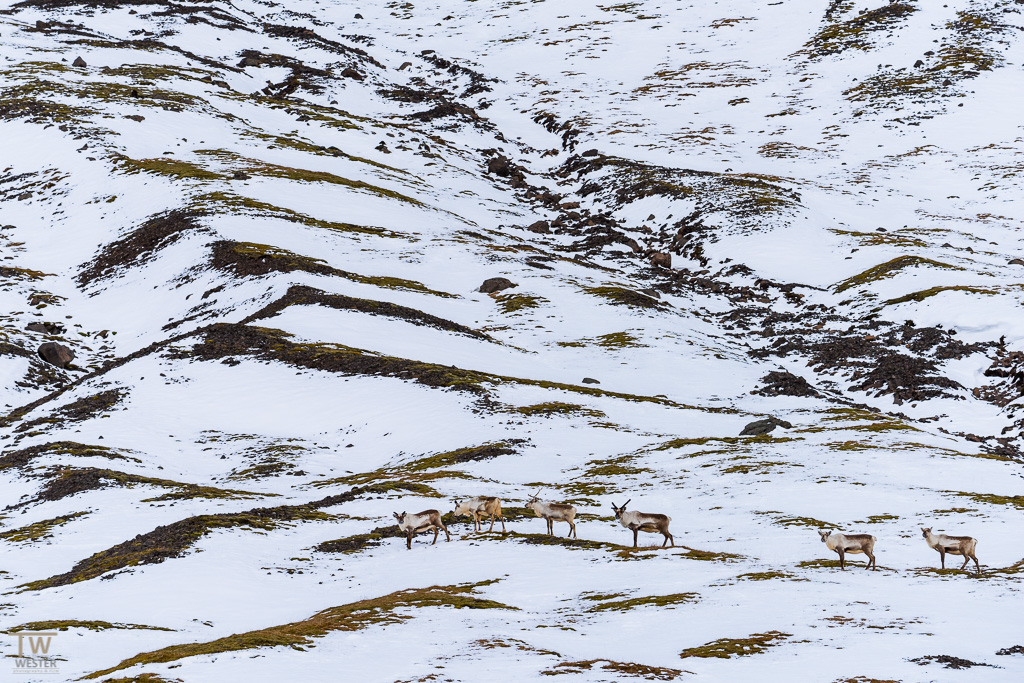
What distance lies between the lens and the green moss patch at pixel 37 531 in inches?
1148

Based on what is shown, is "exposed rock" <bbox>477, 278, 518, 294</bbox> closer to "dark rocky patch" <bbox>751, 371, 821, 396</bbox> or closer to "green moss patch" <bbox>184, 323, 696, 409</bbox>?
"green moss patch" <bbox>184, 323, 696, 409</bbox>

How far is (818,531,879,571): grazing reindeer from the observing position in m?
22.6

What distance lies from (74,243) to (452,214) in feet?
122

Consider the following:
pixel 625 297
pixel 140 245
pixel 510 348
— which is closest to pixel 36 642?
pixel 510 348

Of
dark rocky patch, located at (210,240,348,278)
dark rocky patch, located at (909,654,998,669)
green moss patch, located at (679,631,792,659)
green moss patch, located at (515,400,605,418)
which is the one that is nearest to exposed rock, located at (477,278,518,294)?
dark rocky patch, located at (210,240,348,278)

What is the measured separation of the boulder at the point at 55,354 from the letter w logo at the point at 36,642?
41420 millimetres

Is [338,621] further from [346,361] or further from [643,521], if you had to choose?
[346,361]

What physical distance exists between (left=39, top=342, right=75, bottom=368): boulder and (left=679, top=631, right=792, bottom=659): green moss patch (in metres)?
51.4

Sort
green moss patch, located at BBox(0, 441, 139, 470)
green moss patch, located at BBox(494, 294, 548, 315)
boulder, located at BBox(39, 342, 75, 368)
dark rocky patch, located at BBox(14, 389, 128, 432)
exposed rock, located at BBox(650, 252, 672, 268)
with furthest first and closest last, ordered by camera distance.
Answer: exposed rock, located at BBox(650, 252, 672, 268) < green moss patch, located at BBox(494, 294, 548, 315) < boulder, located at BBox(39, 342, 75, 368) < dark rocky patch, located at BBox(14, 389, 128, 432) < green moss patch, located at BBox(0, 441, 139, 470)

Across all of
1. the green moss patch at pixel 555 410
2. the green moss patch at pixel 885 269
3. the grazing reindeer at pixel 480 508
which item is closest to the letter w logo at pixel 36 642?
the grazing reindeer at pixel 480 508

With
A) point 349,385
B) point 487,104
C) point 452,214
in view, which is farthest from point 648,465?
point 487,104

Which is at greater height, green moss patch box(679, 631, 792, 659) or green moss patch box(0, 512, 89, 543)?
green moss patch box(679, 631, 792, 659)

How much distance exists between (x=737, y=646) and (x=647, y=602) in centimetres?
374

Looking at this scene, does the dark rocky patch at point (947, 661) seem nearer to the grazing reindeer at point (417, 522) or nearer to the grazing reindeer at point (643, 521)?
the grazing reindeer at point (643, 521)
